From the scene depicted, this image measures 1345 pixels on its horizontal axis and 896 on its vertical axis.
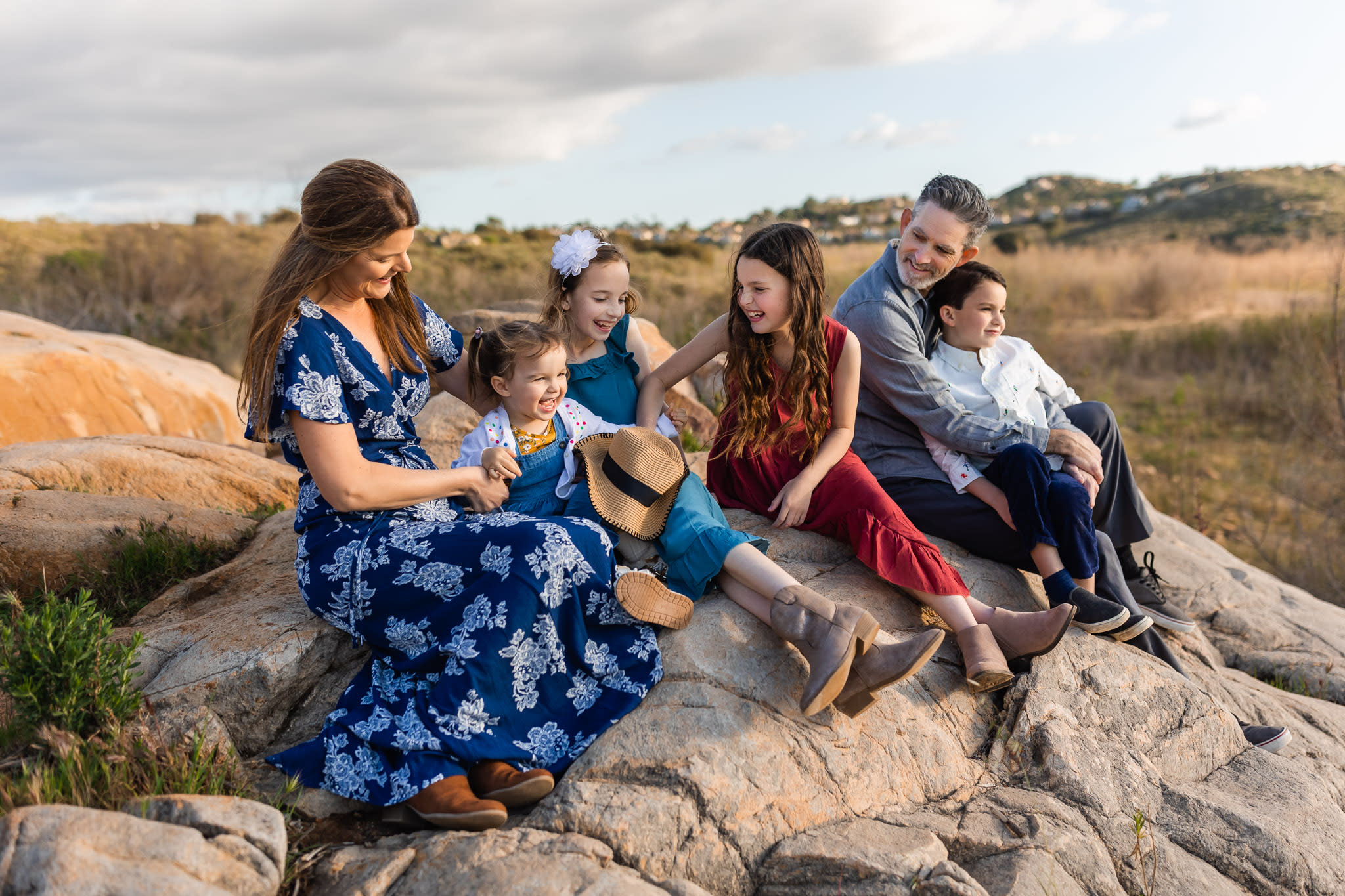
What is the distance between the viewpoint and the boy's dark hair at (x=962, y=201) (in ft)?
13.3

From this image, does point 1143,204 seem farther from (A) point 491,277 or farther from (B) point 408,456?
(B) point 408,456

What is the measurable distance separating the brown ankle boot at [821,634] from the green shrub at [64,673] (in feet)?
7.11

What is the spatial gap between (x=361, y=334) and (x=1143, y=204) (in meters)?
43.5

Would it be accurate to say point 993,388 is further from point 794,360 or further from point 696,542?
point 696,542

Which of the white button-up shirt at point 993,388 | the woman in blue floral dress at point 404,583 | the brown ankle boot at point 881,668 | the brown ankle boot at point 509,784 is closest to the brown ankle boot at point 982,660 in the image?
the brown ankle boot at point 881,668

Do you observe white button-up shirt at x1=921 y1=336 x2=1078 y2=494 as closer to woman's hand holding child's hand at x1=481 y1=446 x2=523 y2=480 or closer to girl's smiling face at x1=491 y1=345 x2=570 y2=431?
girl's smiling face at x1=491 y1=345 x2=570 y2=431

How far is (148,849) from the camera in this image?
2268 millimetres

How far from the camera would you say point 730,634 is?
10.9 ft

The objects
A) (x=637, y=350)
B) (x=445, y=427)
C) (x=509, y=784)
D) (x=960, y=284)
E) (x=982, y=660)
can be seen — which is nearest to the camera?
(x=509, y=784)

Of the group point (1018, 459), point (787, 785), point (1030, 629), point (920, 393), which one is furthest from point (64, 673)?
point (1018, 459)

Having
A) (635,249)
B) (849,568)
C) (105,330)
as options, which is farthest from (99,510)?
(635,249)

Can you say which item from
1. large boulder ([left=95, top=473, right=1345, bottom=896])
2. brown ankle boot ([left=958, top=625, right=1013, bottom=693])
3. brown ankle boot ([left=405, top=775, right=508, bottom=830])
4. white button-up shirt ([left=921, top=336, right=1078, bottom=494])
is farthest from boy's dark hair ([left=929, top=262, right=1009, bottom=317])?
brown ankle boot ([left=405, top=775, right=508, bottom=830])

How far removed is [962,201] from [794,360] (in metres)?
1.10

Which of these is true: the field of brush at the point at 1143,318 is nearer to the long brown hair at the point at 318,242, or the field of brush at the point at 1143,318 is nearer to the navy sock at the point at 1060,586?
the long brown hair at the point at 318,242
